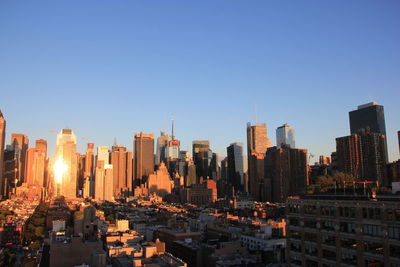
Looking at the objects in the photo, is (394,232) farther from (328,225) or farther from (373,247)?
(328,225)

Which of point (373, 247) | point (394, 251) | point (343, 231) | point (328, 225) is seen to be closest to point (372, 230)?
point (373, 247)

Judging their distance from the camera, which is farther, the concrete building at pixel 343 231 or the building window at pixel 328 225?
the building window at pixel 328 225

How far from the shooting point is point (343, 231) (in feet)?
143

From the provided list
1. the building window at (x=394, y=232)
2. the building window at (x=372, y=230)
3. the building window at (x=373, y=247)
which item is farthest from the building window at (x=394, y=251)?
the building window at (x=372, y=230)

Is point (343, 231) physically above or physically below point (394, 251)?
above

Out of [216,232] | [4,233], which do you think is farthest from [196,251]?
[4,233]

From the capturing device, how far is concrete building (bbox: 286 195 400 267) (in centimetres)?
3888

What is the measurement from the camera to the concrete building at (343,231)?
128ft

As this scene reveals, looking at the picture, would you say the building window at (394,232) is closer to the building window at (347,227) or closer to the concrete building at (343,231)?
the concrete building at (343,231)

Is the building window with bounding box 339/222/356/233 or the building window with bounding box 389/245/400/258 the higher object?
the building window with bounding box 339/222/356/233

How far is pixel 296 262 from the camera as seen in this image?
163 ft

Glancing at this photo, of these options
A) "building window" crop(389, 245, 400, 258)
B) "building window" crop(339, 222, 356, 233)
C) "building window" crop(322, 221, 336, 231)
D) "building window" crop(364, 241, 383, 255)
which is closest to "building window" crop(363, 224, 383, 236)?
"building window" crop(364, 241, 383, 255)

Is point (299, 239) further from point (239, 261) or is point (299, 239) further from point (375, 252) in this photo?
point (239, 261)

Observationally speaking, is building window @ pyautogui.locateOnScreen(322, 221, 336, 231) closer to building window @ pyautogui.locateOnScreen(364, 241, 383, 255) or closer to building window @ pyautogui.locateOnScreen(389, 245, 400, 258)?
building window @ pyautogui.locateOnScreen(364, 241, 383, 255)
